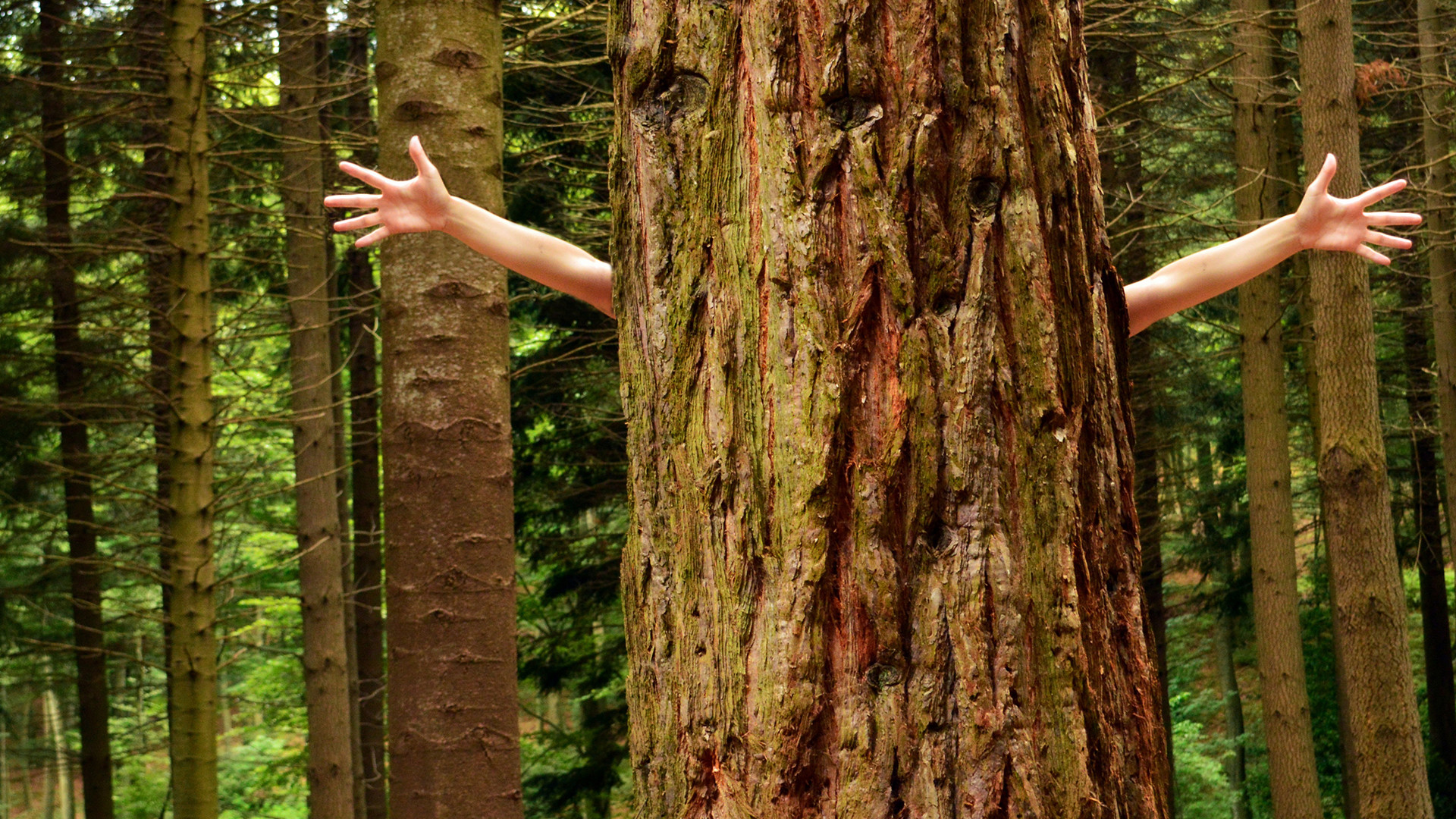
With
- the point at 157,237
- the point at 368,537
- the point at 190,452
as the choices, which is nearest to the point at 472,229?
the point at 190,452

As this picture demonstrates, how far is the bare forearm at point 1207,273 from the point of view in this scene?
207cm

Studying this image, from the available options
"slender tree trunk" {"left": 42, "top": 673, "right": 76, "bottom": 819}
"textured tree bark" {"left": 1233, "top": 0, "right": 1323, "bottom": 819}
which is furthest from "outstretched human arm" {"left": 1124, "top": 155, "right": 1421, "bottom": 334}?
"slender tree trunk" {"left": 42, "top": 673, "right": 76, "bottom": 819}

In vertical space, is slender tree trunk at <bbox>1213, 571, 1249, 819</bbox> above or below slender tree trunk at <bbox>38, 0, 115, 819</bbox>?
below

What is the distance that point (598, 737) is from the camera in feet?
41.4

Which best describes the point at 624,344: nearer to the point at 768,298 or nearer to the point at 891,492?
the point at 768,298

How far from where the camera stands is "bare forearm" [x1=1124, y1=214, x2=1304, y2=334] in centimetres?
207

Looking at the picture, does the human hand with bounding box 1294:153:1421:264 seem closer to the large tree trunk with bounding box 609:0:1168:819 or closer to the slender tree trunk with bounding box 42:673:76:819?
the large tree trunk with bounding box 609:0:1168:819

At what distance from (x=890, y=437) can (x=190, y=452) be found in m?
5.17

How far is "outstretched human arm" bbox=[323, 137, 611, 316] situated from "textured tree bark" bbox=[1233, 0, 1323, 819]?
366 inches

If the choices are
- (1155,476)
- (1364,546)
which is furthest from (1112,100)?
(1364,546)

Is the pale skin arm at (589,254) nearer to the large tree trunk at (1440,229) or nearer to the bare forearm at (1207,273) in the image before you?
the bare forearm at (1207,273)

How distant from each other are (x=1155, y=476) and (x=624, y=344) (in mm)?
13753

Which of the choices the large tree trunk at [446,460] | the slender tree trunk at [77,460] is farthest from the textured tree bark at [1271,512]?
the slender tree trunk at [77,460]

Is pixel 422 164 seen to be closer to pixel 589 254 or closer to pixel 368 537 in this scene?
pixel 589 254
